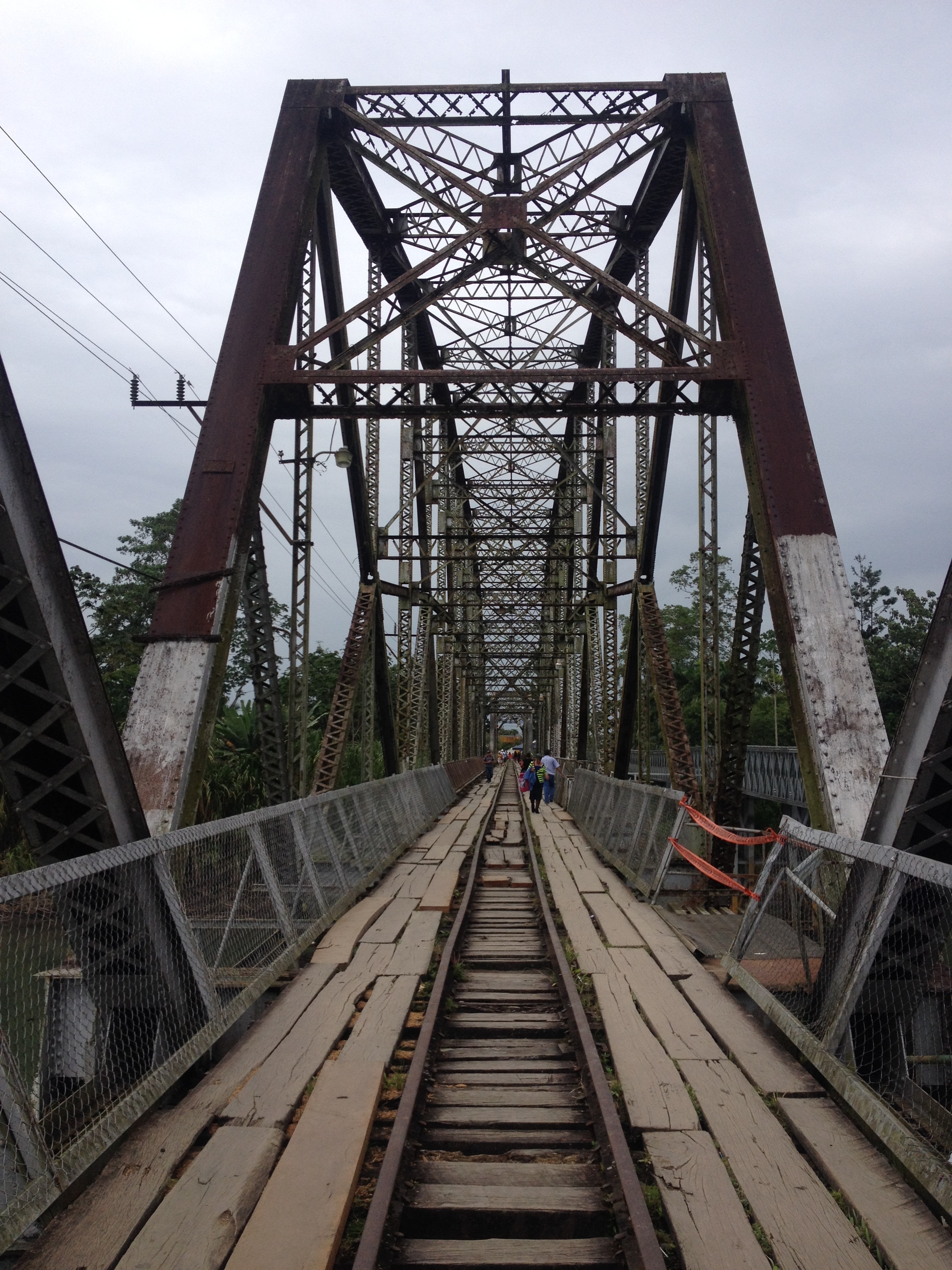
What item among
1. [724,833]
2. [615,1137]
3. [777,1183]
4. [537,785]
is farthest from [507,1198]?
[537,785]

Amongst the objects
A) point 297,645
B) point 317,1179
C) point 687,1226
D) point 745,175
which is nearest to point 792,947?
point 687,1226

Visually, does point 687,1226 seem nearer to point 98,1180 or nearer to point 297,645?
point 98,1180

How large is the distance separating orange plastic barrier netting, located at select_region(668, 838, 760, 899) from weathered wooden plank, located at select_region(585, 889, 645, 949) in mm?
816

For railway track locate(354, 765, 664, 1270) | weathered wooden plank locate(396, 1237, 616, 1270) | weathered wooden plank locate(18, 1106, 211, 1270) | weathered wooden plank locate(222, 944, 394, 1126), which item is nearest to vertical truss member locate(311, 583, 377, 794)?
weathered wooden plank locate(222, 944, 394, 1126)

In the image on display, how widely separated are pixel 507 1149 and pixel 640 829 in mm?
7067

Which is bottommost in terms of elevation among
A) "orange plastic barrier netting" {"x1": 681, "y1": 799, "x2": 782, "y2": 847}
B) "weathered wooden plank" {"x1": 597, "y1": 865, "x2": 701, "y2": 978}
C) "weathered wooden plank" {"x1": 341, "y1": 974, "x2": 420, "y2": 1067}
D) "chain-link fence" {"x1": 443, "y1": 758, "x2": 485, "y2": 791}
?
"weathered wooden plank" {"x1": 341, "y1": 974, "x2": 420, "y2": 1067}

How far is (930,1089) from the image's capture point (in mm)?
5156

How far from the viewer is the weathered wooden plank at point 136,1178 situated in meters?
3.17

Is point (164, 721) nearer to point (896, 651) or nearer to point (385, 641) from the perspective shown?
point (385, 641)

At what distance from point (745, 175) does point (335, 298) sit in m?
5.66

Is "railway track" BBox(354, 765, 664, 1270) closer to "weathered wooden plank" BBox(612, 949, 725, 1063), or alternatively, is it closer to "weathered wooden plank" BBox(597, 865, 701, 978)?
"weathered wooden plank" BBox(612, 949, 725, 1063)

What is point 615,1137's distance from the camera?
12.6 ft

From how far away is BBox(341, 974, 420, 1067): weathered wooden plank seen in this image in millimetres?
5117

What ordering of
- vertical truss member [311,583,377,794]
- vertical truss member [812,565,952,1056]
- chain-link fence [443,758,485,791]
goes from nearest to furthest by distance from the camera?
vertical truss member [812,565,952,1056]
vertical truss member [311,583,377,794]
chain-link fence [443,758,485,791]
